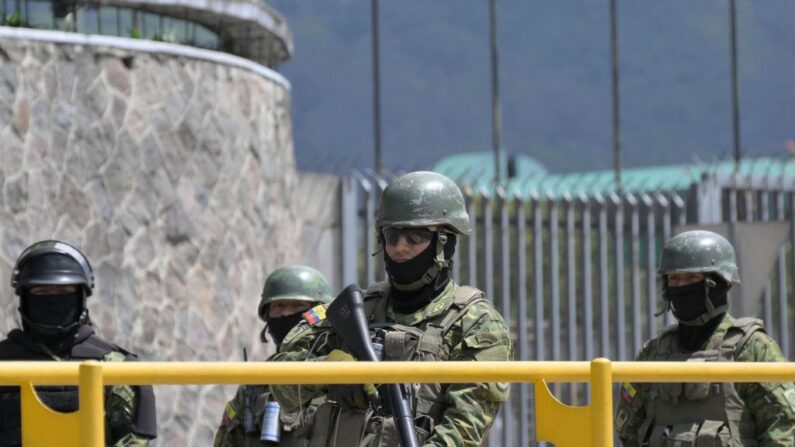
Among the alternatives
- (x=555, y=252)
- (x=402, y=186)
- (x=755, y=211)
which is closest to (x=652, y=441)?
(x=402, y=186)

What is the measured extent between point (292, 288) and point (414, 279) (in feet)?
8.21

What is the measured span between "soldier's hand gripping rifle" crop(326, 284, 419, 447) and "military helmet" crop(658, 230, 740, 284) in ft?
8.54

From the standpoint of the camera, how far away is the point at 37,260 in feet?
19.0

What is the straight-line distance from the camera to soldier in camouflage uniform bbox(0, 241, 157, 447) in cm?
564

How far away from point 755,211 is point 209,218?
5.28 metres

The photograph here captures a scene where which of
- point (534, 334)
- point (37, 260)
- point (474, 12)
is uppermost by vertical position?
point (474, 12)

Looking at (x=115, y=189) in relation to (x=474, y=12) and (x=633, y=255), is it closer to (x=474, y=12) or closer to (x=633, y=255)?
(x=633, y=255)

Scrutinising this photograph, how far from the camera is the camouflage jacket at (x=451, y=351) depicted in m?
4.31

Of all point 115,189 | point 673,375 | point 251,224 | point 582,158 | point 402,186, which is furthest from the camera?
point 582,158

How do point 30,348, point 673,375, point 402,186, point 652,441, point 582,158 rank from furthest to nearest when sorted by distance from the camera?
point 582,158 → point 652,441 → point 30,348 → point 402,186 → point 673,375

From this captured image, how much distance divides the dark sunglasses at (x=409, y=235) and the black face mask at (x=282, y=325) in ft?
7.47

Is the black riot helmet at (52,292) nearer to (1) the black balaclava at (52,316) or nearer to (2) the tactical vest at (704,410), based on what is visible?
(1) the black balaclava at (52,316)

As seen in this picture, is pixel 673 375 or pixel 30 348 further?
pixel 30 348

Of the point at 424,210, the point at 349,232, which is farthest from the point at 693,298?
the point at 349,232
